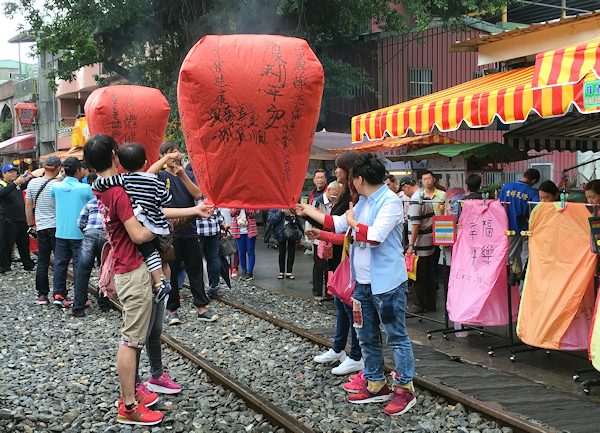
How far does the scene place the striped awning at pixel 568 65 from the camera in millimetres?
5484

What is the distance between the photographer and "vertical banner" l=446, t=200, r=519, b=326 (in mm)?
7172

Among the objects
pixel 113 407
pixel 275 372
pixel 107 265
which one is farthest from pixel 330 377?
pixel 107 265

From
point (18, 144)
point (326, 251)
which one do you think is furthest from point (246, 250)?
point (18, 144)

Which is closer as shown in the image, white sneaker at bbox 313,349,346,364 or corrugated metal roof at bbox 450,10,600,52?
white sneaker at bbox 313,349,346,364

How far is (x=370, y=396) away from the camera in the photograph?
566cm

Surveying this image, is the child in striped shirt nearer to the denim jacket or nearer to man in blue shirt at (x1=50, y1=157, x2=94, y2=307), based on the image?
the denim jacket

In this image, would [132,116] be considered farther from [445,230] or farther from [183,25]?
[183,25]

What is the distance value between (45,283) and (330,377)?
5782mm

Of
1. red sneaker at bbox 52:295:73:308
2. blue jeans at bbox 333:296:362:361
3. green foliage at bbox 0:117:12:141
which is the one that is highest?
green foliage at bbox 0:117:12:141

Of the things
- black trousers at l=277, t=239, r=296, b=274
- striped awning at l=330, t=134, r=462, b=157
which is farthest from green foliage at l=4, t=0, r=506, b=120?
black trousers at l=277, t=239, r=296, b=274

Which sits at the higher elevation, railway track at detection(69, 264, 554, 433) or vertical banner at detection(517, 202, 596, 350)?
vertical banner at detection(517, 202, 596, 350)

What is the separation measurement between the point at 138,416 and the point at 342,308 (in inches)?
86.1

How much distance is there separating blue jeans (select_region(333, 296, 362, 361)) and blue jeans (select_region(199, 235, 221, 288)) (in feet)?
11.8

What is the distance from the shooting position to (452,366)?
673 cm
